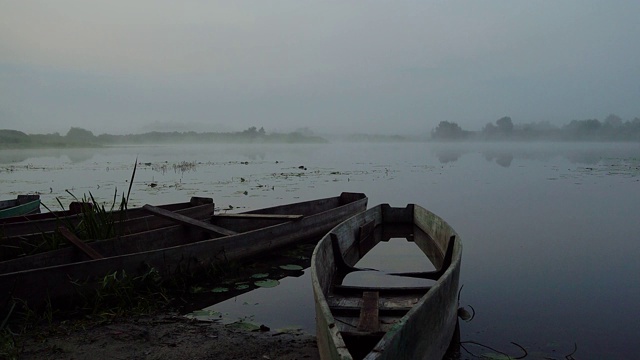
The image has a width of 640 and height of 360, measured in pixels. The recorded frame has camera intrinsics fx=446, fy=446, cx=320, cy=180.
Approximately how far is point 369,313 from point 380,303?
1.69 ft

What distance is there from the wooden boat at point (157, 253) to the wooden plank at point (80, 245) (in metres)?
0.01

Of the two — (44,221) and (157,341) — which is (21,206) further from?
(157,341)

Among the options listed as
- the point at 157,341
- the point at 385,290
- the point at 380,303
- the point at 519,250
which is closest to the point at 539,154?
the point at 519,250

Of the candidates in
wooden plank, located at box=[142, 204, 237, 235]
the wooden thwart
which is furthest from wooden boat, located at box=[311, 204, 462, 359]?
wooden plank, located at box=[142, 204, 237, 235]

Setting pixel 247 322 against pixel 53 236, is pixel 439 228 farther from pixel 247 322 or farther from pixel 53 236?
pixel 53 236

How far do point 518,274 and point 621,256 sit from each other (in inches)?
98.7

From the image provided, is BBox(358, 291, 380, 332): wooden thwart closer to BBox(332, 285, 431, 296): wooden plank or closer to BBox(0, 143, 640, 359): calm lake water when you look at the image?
BBox(332, 285, 431, 296): wooden plank

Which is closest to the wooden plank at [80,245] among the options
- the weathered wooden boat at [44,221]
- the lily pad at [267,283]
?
the weathered wooden boat at [44,221]

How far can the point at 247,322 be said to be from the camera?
460cm

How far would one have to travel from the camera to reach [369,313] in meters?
3.74

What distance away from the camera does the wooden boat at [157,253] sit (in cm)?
413

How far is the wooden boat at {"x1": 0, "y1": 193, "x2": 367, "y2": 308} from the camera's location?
413cm

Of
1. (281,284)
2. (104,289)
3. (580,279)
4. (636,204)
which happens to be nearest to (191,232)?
(281,284)

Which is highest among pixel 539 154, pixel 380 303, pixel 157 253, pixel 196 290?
pixel 539 154
